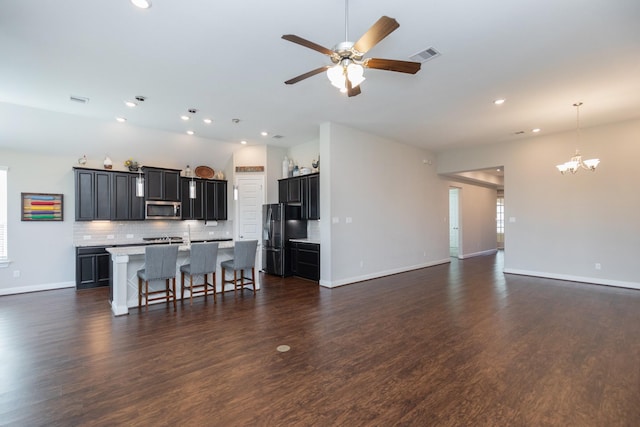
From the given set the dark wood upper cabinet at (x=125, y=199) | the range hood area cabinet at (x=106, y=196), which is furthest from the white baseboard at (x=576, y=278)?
the range hood area cabinet at (x=106, y=196)

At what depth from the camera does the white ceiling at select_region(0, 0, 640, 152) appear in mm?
2699

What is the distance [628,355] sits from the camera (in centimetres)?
298

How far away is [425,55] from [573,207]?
5415 millimetres

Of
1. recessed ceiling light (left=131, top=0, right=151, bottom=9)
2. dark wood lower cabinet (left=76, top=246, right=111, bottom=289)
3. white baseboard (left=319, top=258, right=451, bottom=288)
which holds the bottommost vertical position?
white baseboard (left=319, top=258, right=451, bottom=288)

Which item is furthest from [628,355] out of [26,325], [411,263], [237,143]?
[237,143]

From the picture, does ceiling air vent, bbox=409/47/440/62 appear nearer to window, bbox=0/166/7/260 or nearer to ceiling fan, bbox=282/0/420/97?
ceiling fan, bbox=282/0/420/97

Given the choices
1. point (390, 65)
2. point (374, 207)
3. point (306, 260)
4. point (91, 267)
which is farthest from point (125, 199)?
point (390, 65)

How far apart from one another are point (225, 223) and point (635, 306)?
8.16 metres

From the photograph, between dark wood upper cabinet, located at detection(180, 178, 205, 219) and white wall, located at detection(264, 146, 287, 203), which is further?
white wall, located at detection(264, 146, 287, 203)

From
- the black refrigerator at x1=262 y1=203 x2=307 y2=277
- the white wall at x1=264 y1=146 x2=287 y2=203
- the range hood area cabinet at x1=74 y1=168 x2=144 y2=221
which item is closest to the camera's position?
the range hood area cabinet at x1=74 y1=168 x2=144 y2=221

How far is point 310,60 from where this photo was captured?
351cm

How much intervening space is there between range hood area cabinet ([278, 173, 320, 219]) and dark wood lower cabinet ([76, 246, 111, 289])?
150 inches

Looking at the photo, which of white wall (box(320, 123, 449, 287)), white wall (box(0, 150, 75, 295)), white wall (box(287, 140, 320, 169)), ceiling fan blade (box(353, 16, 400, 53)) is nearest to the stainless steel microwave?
white wall (box(0, 150, 75, 295))

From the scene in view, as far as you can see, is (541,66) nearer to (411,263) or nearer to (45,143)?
(411,263)
